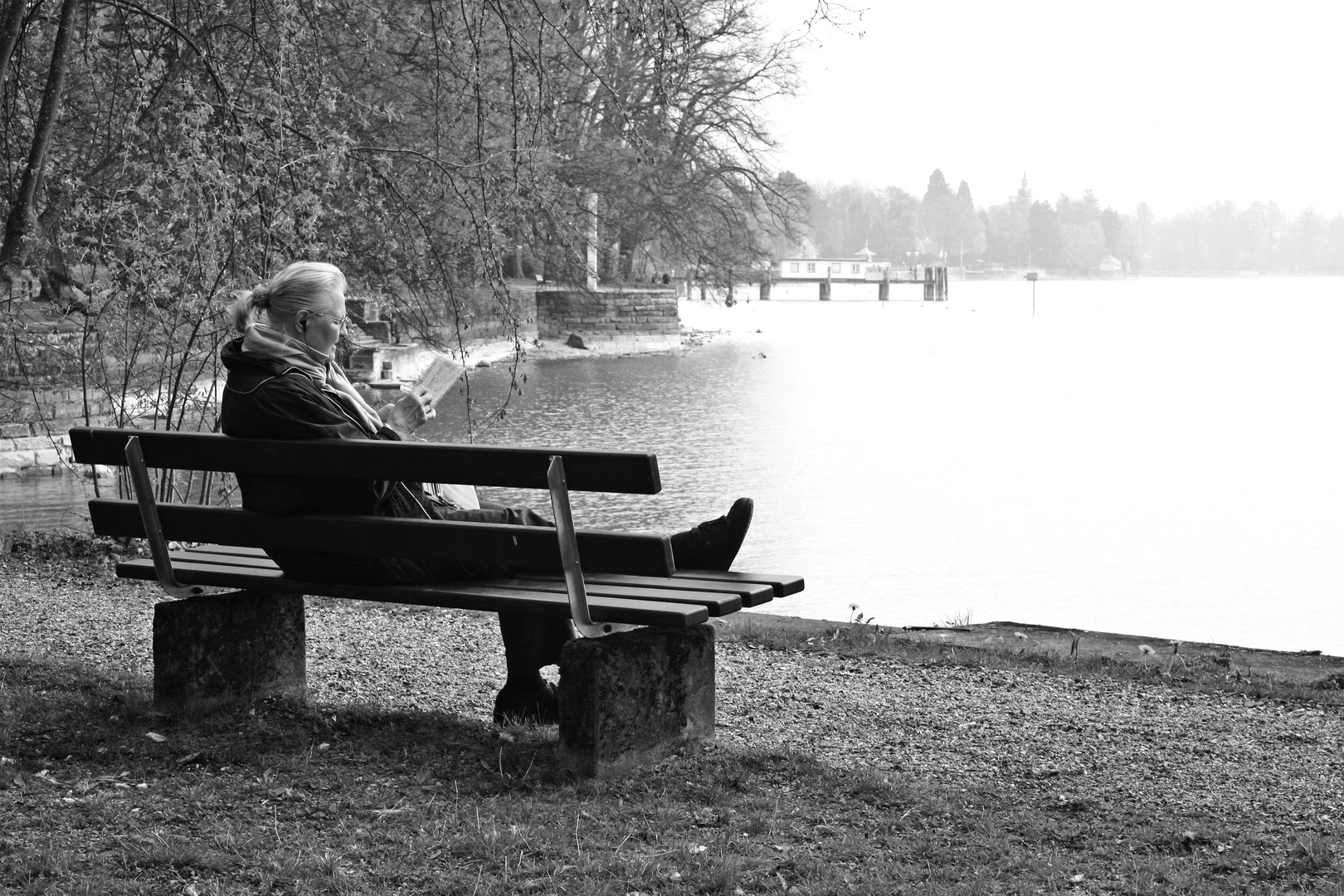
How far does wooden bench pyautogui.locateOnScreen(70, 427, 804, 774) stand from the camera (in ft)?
12.1

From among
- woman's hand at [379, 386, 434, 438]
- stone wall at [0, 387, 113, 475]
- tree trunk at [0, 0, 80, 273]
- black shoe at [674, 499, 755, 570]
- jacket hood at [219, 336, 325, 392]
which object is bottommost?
stone wall at [0, 387, 113, 475]

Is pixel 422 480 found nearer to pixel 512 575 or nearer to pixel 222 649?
pixel 512 575

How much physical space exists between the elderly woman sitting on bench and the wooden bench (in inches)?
2.1

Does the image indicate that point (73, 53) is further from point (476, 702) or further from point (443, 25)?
point (476, 702)

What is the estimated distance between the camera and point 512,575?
424cm

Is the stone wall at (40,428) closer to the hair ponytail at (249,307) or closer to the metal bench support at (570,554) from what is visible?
the hair ponytail at (249,307)

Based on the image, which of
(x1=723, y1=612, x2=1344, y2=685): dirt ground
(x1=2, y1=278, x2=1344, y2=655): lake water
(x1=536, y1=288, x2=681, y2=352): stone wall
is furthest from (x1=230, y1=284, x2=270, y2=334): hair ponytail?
(x1=536, y1=288, x2=681, y2=352): stone wall

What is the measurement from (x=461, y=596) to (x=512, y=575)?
368mm

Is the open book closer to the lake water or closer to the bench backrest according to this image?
the bench backrest

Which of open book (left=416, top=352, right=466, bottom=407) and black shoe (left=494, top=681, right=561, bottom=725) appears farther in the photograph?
open book (left=416, top=352, right=466, bottom=407)

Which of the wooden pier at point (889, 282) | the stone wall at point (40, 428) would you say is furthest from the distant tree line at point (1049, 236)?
the stone wall at point (40, 428)

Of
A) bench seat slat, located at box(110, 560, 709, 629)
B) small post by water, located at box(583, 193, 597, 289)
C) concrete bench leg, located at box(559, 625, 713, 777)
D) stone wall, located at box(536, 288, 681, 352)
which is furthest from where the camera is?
stone wall, located at box(536, 288, 681, 352)

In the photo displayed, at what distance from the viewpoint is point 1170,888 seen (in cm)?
306

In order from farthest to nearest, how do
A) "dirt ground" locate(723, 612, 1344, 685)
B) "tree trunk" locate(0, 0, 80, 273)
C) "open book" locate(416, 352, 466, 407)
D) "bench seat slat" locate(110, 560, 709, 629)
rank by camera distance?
"tree trunk" locate(0, 0, 80, 273)
"dirt ground" locate(723, 612, 1344, 685)
"open book" locate(416, 352, 466, 407)
"bench seat slat" locate(110, 560, 709, 629)
